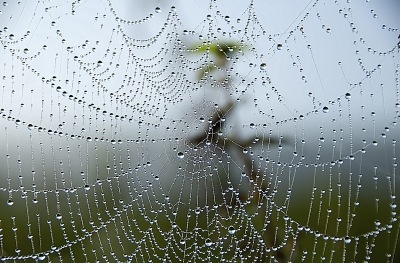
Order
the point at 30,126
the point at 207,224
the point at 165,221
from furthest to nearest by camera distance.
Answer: the point at 165,221, the point at 207,224, the point at 30,126

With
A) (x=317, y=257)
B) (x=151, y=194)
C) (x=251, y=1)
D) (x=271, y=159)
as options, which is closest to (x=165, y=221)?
(x=151, y=194)

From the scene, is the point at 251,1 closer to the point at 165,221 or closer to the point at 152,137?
the point at 152,137

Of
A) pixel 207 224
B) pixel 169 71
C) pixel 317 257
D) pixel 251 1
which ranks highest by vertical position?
pixel 251 1

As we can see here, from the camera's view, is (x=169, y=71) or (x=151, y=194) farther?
(x=151, y=194)

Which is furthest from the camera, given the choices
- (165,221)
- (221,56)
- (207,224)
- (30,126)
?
(165,221)

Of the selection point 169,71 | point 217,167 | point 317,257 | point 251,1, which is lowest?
point 317,257

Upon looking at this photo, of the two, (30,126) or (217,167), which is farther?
(217,167)

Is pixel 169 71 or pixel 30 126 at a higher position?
pixel 169 71

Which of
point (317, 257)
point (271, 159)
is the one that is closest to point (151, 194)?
point (271, 159)

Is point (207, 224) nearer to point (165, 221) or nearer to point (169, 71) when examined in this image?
point (165, 221)
